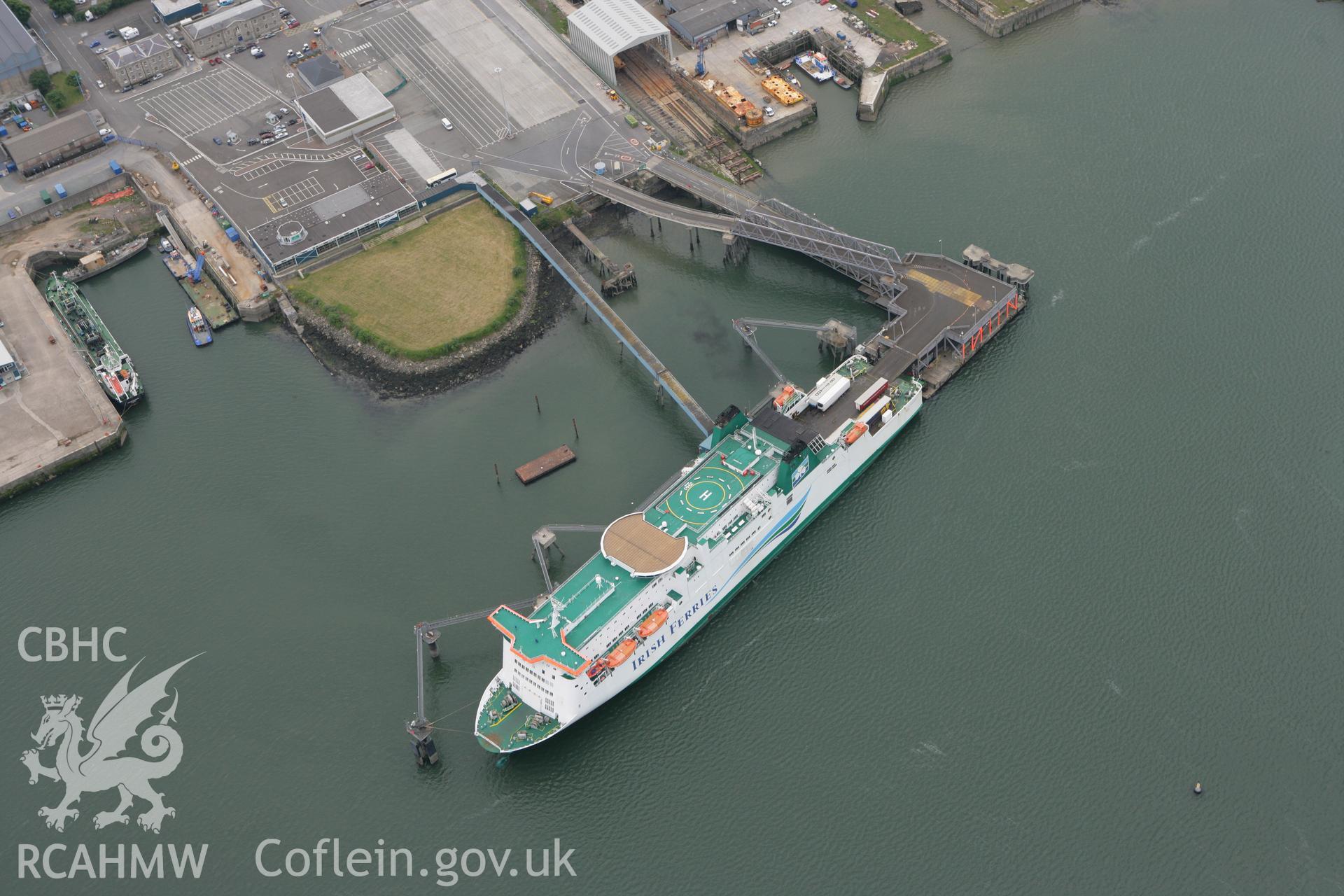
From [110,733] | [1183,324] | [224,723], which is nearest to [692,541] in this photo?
[224,723]

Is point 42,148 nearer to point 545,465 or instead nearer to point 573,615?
point 545,465

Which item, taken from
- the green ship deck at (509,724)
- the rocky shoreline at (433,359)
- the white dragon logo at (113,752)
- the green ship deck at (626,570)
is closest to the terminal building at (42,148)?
the rocky shoreline at (433,359)

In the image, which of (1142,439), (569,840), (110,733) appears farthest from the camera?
(1142,439)

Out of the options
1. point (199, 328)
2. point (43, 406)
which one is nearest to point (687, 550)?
point (199, 328)

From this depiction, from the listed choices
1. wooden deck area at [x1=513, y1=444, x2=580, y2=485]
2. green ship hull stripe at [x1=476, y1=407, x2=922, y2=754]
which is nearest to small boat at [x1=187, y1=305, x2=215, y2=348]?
wooden deck area at [x1=513, y1=444, x2=580, y2=485]

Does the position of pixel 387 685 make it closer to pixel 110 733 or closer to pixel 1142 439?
pixel 110 733
